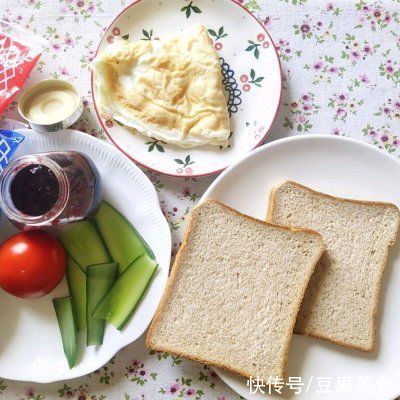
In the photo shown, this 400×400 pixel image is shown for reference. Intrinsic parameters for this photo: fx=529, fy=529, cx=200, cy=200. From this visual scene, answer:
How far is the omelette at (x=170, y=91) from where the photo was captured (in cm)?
187

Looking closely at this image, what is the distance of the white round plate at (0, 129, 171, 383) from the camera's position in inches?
72.2

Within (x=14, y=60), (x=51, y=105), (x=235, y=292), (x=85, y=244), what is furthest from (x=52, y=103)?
(x=235, y=292)

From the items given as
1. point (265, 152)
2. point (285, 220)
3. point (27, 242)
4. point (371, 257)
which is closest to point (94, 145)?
point (27, 242)

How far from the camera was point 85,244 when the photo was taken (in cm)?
187

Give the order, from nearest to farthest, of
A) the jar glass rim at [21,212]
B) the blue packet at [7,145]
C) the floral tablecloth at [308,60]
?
the jar glass rim at [21,212], the blue packet at [7,145], the floral tablecloth at [308,60]

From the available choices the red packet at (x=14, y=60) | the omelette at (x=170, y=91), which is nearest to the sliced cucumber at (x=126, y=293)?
the omelette at (x=170, y=91)

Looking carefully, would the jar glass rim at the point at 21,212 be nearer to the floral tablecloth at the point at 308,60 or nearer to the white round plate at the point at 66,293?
the white round plate at the point at 66,293

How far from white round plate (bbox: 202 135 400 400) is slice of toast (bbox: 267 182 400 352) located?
48mm

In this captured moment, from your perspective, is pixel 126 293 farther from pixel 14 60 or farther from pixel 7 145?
pixel 14 60

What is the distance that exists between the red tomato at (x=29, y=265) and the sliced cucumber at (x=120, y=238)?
181 millimetres

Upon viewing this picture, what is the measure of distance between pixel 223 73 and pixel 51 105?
636mm

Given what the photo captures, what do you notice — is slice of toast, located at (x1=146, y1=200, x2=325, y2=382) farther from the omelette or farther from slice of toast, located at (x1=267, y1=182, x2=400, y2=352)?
the omelette

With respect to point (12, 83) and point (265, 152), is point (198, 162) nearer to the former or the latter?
point (265, 152)

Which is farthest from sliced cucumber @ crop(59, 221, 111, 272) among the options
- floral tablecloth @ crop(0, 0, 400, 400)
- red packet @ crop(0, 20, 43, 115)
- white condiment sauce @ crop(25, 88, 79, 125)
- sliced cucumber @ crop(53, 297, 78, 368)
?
red packet @ crop(0, 20, 43, 115)
